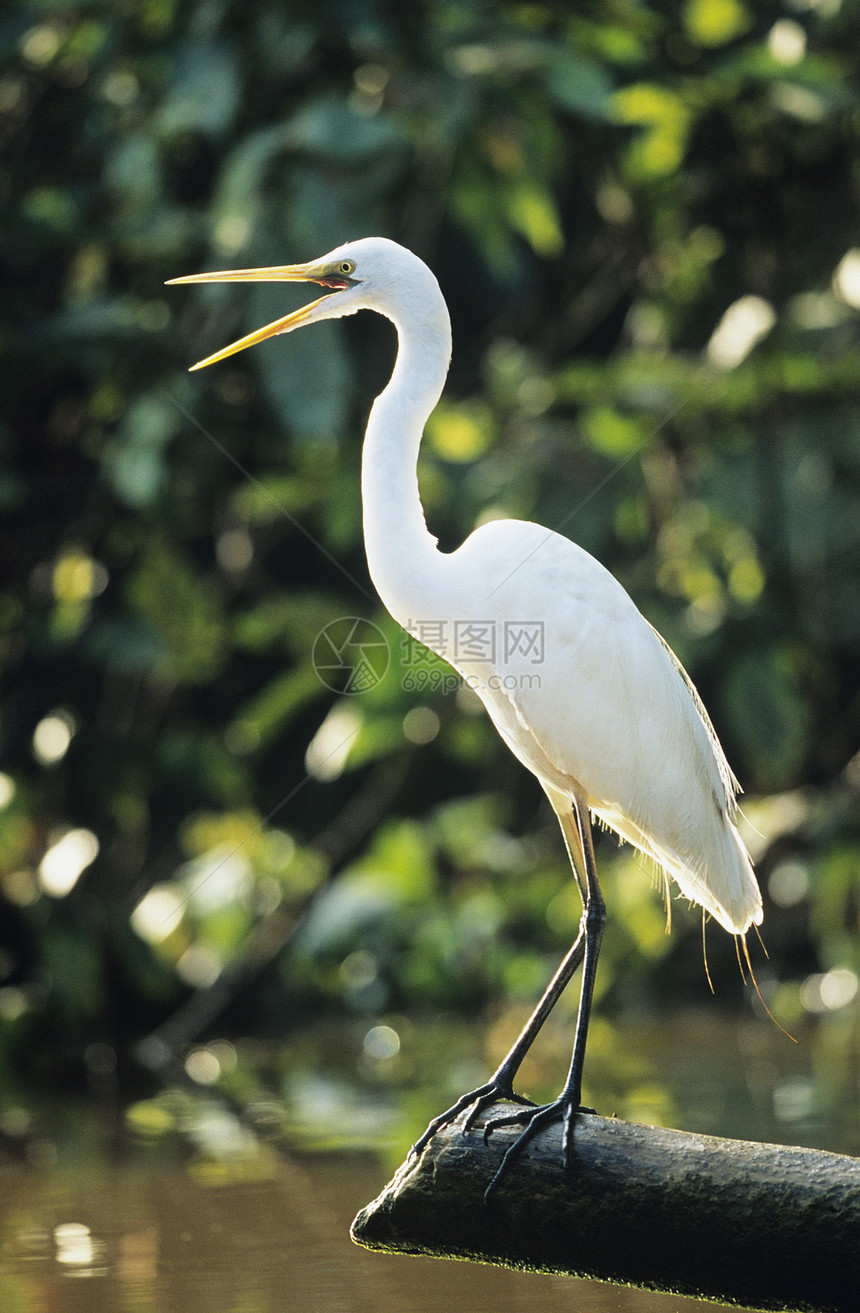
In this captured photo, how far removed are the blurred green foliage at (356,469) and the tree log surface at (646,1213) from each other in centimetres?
290

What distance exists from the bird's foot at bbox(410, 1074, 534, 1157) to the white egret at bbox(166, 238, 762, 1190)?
26 millimetres

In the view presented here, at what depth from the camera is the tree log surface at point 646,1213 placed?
190 cm

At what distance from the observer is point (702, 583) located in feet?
18.8

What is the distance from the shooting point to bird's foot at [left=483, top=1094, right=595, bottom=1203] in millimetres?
2053

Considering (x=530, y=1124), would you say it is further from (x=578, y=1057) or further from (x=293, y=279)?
(x=293, y=279)

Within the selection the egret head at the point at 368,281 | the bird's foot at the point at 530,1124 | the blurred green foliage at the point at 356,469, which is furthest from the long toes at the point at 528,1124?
the blurred green foliage at the point at 356,469

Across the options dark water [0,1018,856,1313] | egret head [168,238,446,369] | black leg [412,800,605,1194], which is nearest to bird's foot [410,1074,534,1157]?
black leg [412,800,605,1194]

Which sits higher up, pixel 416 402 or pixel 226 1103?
pixel 416 402

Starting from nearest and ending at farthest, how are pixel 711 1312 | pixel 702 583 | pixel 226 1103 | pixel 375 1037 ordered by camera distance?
pixel 711 1312
pixel 226 1103
pixel 375 1037
pixel 702 583

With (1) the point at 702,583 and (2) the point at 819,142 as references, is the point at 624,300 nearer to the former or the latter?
(2) the point at 819,142

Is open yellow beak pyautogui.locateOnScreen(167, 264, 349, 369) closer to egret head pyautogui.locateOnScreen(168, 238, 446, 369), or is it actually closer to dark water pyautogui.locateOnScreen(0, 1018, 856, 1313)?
egret head pyautogui.locateOnScreen(168, 238, 446, 369)

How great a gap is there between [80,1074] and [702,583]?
3062 millimetres

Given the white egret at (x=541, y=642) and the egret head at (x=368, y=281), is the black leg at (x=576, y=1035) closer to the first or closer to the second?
the white egret at (x=541, y=642)

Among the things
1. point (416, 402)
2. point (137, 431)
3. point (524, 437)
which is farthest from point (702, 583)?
point (416, 402)
